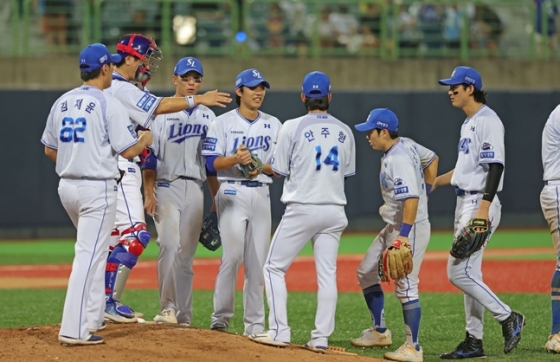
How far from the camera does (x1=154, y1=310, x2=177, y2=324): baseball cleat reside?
8.41m

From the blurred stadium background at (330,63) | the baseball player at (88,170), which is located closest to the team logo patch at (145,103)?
the baseball player at (88,170)

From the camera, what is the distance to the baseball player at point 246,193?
8125 mm

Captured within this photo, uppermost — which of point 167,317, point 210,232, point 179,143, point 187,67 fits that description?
point 187,67

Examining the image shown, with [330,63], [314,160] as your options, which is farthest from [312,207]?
[330,63]

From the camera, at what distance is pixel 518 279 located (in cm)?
1302

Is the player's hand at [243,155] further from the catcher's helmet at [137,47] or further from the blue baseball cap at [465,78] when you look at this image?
the blue baseball cap at [465,78]

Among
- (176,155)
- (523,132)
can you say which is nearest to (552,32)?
(523,132)

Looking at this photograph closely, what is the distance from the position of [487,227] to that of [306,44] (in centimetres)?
1369

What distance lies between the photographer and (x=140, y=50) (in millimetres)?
8266

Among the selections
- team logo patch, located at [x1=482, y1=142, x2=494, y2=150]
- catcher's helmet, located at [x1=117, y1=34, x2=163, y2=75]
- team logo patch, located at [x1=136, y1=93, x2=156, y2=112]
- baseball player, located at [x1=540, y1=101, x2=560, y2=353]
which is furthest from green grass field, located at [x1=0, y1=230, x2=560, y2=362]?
catcher's helmet, located at [x1=117, y1=34, x2=163, y2=75]

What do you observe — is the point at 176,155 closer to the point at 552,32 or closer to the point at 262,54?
the point at 262,54

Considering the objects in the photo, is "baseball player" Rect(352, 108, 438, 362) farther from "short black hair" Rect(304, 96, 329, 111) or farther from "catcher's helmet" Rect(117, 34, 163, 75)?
"catcher's helmet" Rect(117, 34, 163, 75)

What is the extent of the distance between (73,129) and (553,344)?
13.2 ft

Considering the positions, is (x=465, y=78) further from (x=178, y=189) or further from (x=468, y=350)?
(x=178, y=189)
